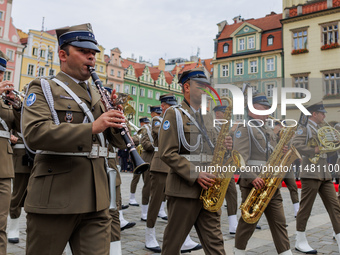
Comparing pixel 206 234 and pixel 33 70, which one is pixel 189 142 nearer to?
pixel 206 234

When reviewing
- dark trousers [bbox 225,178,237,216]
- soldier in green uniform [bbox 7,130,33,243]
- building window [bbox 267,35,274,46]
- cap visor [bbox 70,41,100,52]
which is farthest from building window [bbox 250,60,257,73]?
cap visor [bbox 70,41,100,52]

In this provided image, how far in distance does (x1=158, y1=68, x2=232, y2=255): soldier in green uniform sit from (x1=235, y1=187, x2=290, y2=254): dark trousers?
1.01m

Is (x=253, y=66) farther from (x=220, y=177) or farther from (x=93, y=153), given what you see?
(x=93, y=153)

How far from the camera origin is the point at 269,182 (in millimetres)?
4578

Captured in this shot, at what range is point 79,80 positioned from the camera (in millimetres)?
2887

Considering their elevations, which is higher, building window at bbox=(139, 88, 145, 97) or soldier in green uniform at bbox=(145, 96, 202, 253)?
building window at bbox=(139, 88, 145, 97)

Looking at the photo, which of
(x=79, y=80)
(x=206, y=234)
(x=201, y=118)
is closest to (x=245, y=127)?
(x=201, y=118)

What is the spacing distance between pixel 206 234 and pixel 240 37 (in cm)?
3708

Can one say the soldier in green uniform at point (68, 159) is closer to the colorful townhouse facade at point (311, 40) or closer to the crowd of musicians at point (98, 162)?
the crowd of musicians at point (98, 162)

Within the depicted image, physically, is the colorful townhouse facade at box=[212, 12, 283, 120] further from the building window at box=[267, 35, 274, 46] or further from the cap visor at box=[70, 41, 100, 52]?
the cap visor at box=[70, 41, 100, 52]

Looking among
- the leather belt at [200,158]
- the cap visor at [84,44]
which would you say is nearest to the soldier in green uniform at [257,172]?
the leather belt at [200,158]

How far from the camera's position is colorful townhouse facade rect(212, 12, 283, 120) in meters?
33.4

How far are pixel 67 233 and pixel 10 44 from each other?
43.6 m

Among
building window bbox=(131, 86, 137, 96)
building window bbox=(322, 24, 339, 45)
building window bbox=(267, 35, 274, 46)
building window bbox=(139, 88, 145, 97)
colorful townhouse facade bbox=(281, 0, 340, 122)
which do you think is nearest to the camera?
colorful townhouse facade bbox=(281, 0, 340, 122)
